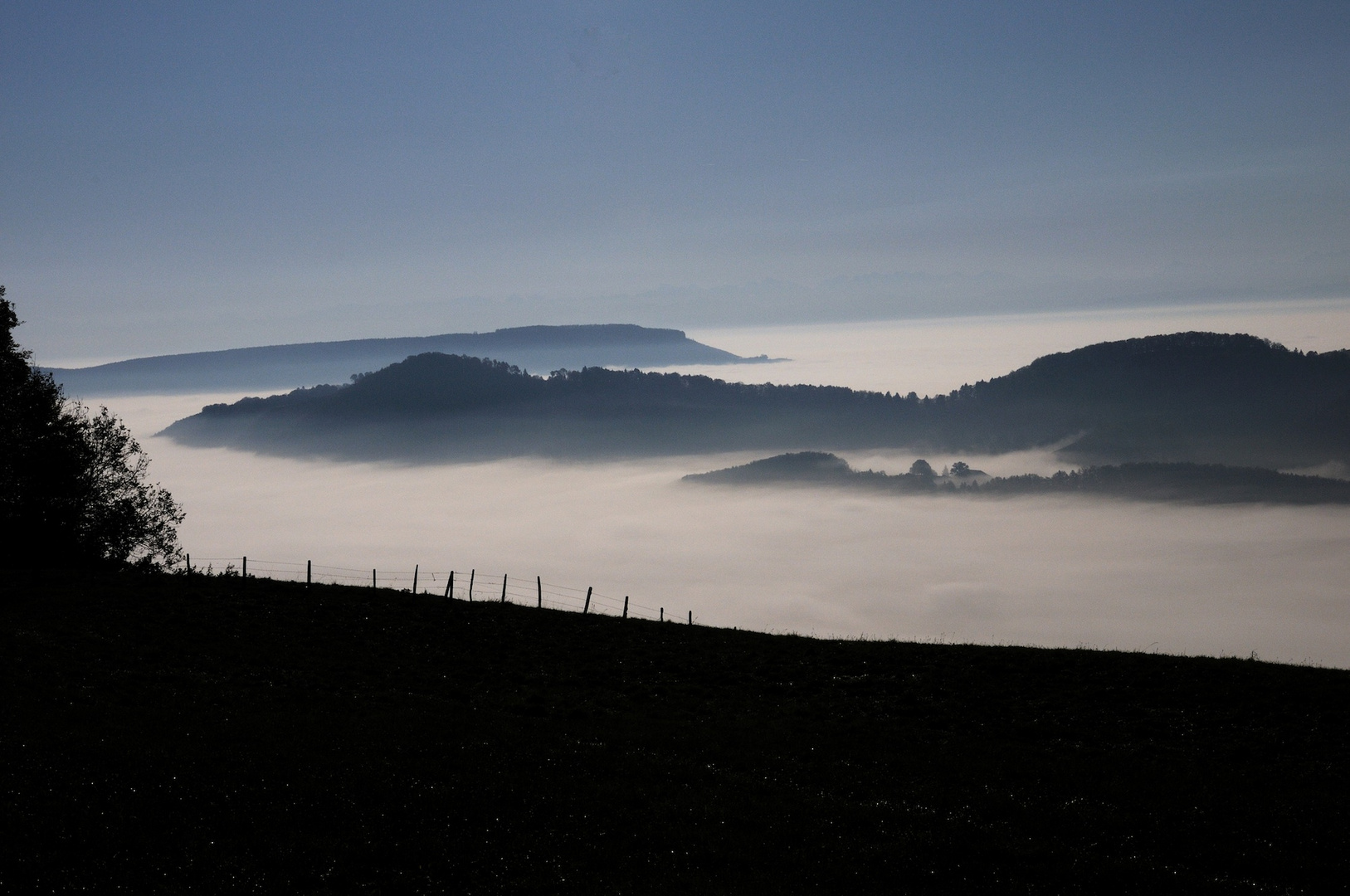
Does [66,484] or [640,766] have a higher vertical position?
[66,484]

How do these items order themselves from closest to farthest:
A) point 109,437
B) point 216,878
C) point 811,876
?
point 216,878, point 811,876, point 109,437

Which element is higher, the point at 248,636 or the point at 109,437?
the point at 109,437

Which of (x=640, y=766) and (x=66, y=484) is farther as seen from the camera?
(x=66, y=484)

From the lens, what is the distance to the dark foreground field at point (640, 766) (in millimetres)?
16594

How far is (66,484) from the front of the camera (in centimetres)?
5081

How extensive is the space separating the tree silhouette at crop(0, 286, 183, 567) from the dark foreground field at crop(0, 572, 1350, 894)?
11.3m

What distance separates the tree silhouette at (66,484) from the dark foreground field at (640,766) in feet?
37.1

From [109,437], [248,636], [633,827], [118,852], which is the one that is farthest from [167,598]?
[633,827]

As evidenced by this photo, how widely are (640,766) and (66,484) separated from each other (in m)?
45.5

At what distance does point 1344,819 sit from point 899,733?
1219 centimetres

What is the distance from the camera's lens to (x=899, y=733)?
94.4 feet

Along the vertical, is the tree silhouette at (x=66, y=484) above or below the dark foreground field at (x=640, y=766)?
above

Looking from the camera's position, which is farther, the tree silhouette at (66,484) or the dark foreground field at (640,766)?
the tree silhouette at (66,484)

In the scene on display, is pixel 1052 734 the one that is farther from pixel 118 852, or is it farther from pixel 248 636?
pixel 248 636
